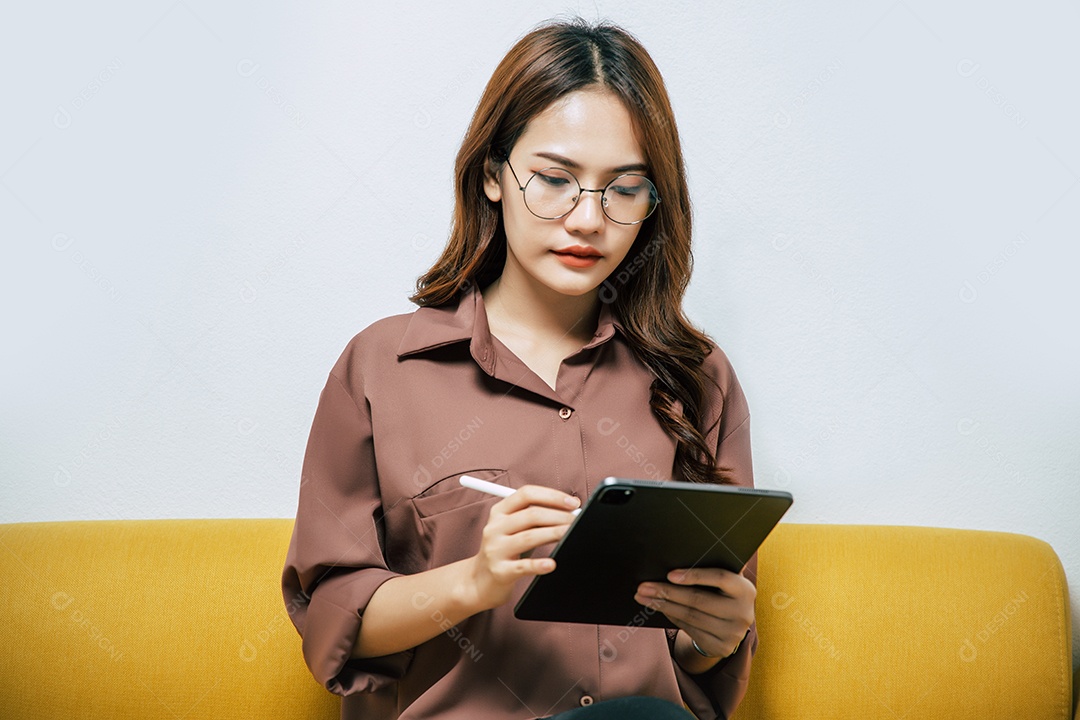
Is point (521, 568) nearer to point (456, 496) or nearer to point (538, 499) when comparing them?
point (538, 499)

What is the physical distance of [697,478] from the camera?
1.48 meters

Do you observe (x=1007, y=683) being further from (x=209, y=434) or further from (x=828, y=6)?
(x=209, y=434)

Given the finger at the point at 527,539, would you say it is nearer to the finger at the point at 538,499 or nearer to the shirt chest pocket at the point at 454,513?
the finger at the point at 538,499

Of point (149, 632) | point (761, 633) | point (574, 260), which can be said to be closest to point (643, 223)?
point (574, 260)

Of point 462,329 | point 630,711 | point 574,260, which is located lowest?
point 630,711

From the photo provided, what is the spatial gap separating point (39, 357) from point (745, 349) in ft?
4.09

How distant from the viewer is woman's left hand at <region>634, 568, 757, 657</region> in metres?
1.17

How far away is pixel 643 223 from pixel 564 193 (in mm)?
193

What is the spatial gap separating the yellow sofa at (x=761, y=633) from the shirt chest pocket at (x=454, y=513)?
16.6 inches

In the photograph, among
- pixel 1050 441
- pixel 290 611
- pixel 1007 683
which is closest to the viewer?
pixel 290 611

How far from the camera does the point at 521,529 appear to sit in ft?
3.72

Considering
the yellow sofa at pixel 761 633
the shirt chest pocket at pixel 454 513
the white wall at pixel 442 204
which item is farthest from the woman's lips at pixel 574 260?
the yellow sofa at pixel 761 633

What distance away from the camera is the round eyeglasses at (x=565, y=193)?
134cm

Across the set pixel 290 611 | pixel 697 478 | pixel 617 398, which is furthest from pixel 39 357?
pixel 697 478
